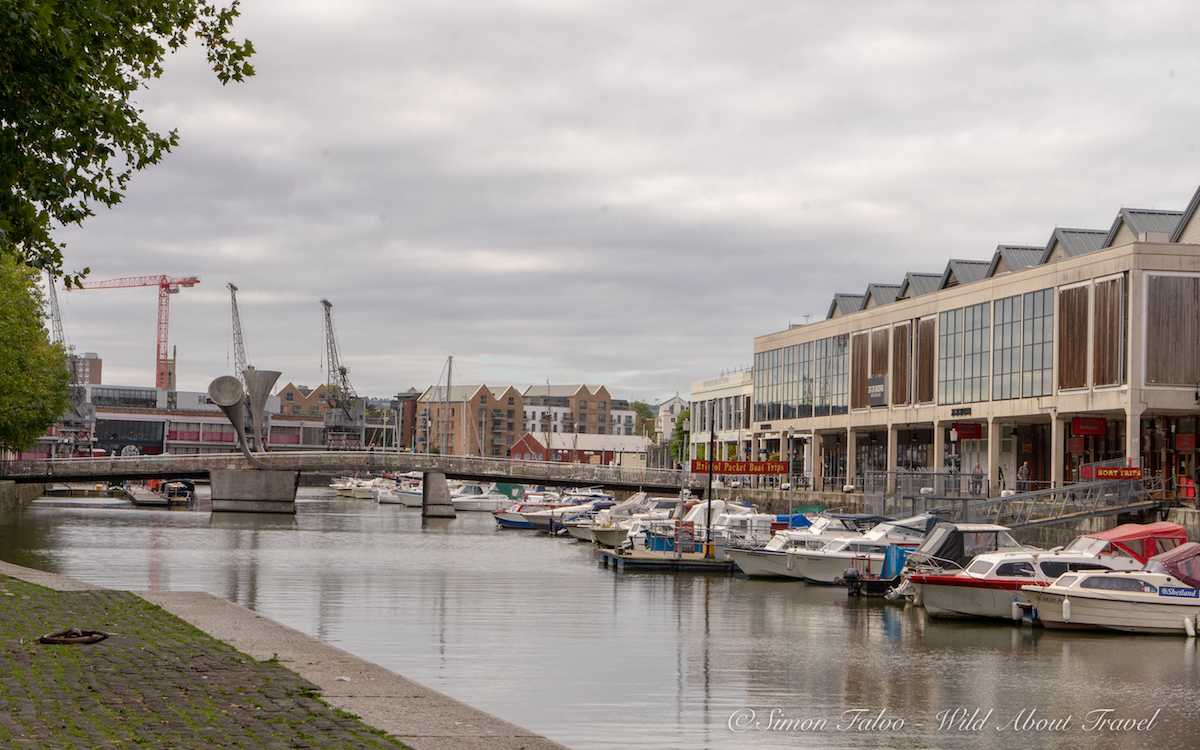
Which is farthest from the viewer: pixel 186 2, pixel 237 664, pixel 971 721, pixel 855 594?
pixel 855 594

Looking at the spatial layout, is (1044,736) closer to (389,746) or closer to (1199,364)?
(389,746)

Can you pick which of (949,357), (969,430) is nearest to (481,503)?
(949,357)

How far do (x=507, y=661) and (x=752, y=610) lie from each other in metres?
17.3

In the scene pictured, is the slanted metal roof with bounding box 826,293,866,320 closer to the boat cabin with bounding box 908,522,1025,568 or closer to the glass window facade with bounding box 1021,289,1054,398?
the glass window facade with bounding box 1021,289,1054,398

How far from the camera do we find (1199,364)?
70.9m

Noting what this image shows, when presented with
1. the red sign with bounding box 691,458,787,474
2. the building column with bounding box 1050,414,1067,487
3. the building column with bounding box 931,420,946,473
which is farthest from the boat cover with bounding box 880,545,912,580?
the red sign with bounding box 691,458,787,474

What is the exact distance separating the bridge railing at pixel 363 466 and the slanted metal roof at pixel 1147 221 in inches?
1651

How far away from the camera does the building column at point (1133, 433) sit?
226 feet

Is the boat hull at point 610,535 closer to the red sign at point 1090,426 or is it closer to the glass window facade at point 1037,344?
the glass window facade at point 1037,344

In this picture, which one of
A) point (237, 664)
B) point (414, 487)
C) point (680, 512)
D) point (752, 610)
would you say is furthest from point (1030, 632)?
point (414, 487)

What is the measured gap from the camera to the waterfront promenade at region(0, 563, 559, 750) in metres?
17.7

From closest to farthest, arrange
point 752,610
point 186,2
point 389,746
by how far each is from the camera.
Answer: point 389,746
point 186,2
point 752,610

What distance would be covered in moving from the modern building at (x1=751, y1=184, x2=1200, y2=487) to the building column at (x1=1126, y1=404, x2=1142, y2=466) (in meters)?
0.10

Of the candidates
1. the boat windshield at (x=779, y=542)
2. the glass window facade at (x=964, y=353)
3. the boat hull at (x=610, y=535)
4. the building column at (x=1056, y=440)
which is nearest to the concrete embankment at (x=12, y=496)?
the boat hull at (x=610, y=535)
